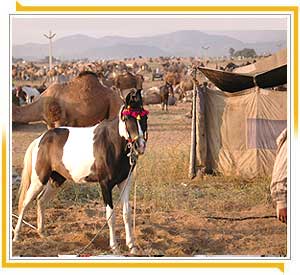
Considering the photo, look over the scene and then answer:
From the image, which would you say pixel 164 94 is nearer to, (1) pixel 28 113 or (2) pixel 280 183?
(1) pixel 28 113

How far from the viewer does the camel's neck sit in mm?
6660

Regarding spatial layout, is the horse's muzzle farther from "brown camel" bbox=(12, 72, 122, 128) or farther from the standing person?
"brown camel" bbox=(12, 72, 122, 128)

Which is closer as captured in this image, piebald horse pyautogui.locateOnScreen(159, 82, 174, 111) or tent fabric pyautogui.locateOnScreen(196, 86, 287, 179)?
tent fabric pyautogui.locateOnScreen(196, 86, 287, 179)

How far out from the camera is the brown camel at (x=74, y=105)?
21.9 ft

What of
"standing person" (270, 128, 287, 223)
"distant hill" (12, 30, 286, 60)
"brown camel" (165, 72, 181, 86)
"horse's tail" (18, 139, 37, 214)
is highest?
"distant hill" (12, 30, 286, 60)

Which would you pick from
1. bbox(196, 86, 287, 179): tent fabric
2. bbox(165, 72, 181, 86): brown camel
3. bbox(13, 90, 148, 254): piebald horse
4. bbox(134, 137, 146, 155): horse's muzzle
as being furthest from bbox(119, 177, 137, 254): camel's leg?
bbox(165, 72, 181, 86): brown camel

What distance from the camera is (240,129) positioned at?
25.8 feet

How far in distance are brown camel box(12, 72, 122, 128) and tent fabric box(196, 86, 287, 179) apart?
176 centimetres

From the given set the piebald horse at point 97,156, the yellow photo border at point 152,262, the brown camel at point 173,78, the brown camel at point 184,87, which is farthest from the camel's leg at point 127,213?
the brown camel at point 184,87

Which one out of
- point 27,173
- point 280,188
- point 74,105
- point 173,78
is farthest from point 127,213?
point 173,78

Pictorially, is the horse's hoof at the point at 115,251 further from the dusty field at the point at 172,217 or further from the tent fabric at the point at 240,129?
the tent fabric at the point at 240,129

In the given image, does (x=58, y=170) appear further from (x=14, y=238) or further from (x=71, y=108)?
(x=71, y=108)

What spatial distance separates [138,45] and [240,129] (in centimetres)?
219
